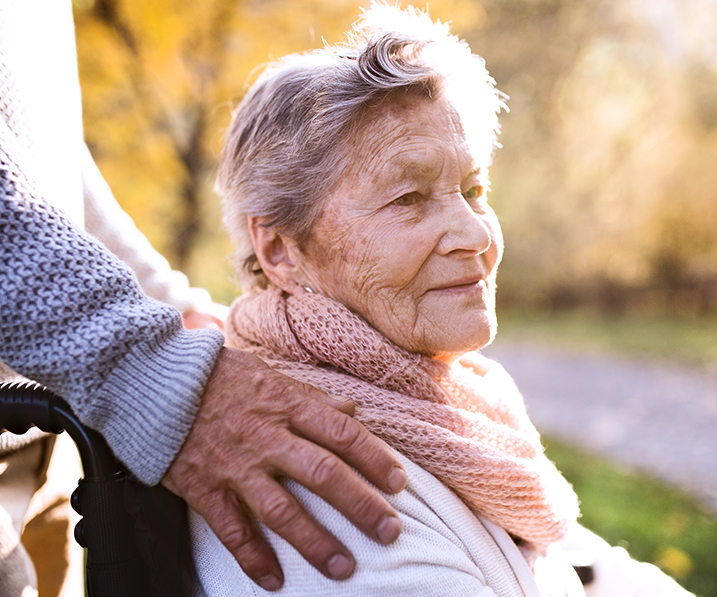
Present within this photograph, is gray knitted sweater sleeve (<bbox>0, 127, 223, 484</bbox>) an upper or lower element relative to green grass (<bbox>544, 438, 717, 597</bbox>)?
lower

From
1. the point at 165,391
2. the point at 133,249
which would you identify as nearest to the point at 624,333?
the point at 133,249

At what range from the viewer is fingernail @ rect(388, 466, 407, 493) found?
128 centimetres

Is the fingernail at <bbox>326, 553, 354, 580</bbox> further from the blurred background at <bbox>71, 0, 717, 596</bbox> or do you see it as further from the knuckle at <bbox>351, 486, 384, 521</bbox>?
the blurred background at <bbox>71, 0, 717, 596</bbox>

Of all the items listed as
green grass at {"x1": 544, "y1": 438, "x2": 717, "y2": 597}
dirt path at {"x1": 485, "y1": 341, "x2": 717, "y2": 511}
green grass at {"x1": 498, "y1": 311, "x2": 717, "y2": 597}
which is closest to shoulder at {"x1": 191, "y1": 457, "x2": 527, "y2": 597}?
green grass at {"x1": 498, "y1": 311, "x2": 717, "y2": 597}

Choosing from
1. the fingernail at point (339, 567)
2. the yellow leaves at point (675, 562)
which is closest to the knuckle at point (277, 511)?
the fingernail at point (339, 567)

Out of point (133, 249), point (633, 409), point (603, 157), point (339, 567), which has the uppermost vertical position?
point (603, 157)

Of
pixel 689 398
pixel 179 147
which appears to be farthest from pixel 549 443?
pixel 179 147

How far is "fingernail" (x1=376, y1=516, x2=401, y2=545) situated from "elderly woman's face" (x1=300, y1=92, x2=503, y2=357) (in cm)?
57

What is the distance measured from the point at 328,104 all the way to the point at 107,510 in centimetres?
114

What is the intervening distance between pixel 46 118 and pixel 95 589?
1.20 m

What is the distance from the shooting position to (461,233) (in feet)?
5.54

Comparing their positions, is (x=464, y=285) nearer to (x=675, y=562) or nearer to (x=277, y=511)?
(x=277, y=511)

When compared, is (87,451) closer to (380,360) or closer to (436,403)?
(380,360)

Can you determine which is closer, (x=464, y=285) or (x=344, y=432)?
(x=344, y=432)
